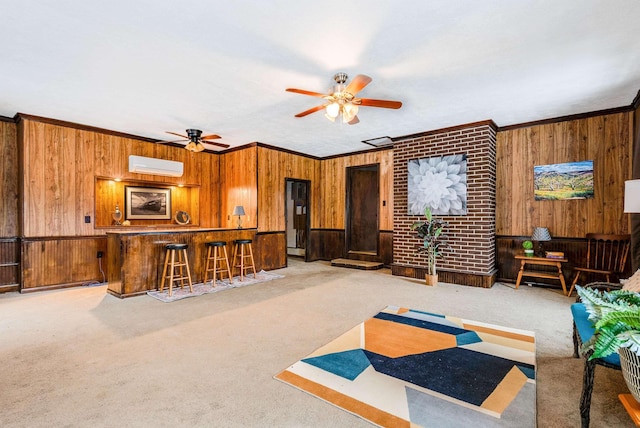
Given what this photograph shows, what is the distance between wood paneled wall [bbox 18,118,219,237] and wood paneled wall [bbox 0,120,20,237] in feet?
1.01

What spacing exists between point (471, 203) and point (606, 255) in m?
1.86

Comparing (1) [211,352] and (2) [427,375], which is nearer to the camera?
(2) [427,375]

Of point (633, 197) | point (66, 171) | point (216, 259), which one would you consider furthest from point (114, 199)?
point (633, 197)

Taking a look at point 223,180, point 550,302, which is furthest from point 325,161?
point 550,302

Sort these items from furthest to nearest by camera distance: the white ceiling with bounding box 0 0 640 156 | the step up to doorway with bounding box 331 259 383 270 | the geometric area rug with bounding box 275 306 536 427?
1. the step up to doorway with bounding box 331 259 383 270
2. the white ceiling with bounding box 0 0 640 156
3. the geometric area rug with bounding box 275 306 536 427

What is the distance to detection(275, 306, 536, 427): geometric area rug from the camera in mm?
1791

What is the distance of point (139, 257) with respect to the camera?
452cm

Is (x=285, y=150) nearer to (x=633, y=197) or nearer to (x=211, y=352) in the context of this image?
(x=211, y=352)

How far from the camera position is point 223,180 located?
7.13 metres

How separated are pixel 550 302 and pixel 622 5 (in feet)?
11.1

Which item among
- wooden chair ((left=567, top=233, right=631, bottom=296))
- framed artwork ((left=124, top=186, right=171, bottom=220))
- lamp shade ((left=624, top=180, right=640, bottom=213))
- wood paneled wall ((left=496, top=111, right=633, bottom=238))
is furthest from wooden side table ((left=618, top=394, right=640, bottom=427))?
framed artwork ((left=124, top=186, right=171, bottom=220))

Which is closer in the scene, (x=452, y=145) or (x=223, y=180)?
(x=452, y=145)

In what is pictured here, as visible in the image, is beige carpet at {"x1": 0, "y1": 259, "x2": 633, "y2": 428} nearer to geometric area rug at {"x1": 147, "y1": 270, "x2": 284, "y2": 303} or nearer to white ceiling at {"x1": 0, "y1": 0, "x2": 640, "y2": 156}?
geometric area rug at {"x1": 147, "y1": 270, "x2": 284, "y2": 303}

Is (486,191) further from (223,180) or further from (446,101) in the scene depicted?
(223,180)
